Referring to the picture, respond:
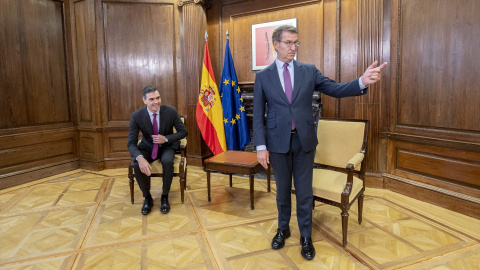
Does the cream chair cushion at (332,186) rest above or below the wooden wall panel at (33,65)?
below

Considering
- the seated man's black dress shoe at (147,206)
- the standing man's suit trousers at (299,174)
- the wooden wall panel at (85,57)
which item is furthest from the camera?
the wooden wall panel at (85,57)

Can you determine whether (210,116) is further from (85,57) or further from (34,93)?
(34,93)

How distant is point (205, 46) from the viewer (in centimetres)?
491

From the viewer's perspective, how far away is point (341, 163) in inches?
111

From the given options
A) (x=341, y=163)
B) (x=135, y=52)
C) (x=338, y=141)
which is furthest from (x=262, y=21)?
(x=341, y=163)

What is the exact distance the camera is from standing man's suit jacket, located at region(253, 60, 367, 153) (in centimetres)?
205

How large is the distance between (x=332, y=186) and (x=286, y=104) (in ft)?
2.71

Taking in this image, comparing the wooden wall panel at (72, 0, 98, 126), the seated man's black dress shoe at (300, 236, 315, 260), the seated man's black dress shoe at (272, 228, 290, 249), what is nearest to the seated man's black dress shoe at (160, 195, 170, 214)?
the seated man's black dress shoe at (272, 228, 290, 249)

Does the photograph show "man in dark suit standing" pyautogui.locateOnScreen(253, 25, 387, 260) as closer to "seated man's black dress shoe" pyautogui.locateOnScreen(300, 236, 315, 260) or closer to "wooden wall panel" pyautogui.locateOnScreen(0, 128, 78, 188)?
"seated man's black dress shoe" pyautogui.locateOnScreen(300, 236, 315, 260)

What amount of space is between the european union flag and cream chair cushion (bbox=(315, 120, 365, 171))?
1799 millimetres

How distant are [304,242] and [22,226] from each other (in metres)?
2.61

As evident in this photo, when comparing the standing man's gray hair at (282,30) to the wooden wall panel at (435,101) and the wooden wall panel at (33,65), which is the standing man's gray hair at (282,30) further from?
the wooden wall panel at (33,65)

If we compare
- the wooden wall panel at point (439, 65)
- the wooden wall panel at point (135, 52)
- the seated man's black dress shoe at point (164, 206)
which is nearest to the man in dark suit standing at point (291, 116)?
the seated man's black dress shoe at point (164, 206)

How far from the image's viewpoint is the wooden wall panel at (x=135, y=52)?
4992 mm
